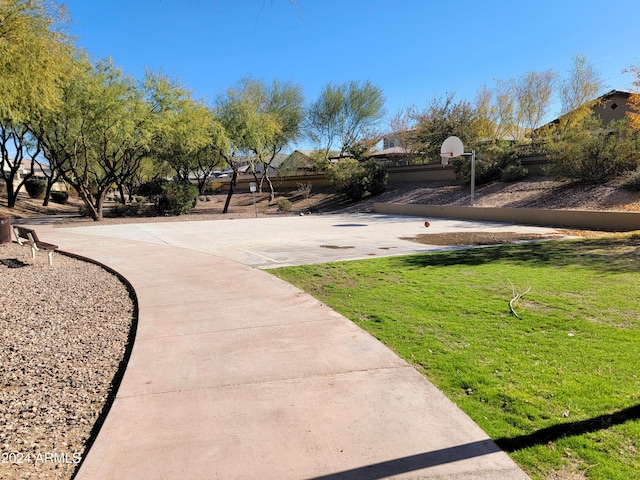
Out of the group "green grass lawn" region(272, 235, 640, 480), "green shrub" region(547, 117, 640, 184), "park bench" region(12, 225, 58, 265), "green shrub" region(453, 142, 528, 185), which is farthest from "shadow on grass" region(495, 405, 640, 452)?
"green shrub" region(453, 142, 528, 185)

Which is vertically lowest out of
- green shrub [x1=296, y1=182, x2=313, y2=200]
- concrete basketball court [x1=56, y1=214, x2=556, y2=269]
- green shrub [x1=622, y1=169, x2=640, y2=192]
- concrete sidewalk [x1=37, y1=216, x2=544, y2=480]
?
concrete sidewalk [x1=37, y1=216, x2=544, y2=480]

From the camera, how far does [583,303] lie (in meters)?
5.96

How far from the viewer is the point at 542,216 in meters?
17.8

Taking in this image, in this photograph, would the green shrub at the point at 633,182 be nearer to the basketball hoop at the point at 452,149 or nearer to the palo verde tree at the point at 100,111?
the basketball hoop at the point at 452,149

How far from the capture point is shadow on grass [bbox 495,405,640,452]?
2916 millimetres

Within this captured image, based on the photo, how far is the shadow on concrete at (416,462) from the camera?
8.64 feet

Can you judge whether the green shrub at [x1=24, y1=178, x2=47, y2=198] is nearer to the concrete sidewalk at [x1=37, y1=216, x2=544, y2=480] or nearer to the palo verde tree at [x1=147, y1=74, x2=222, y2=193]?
the palo verde tree at [x1=147, y1=74, x2=222, y2=193]

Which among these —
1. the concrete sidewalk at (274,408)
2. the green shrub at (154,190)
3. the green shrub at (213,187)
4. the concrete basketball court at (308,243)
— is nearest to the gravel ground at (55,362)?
the concrete sidewalk at (274,408)

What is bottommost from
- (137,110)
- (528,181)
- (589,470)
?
(589,470)

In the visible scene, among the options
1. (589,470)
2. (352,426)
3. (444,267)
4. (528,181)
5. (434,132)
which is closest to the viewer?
(589,470)

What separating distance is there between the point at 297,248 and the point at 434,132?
2459 cm

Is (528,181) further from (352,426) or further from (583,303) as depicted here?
(352,426)

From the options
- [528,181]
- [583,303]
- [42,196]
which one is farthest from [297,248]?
[42,196]

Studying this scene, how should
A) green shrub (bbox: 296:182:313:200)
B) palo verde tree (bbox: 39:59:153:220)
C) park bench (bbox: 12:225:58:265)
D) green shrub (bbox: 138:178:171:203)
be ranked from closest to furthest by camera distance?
1. park bench (bbox: 12:225:58:265)
2. palo verde tree (bbox: 39:59:153:220)
3. green shrub (bbox: 138:178:171:203)
4. green shrub (bbox: 296:182:313:200)
